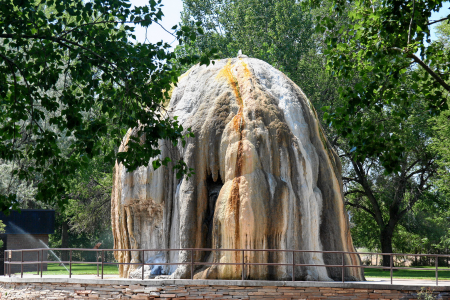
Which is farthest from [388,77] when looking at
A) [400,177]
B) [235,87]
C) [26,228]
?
[26,228]

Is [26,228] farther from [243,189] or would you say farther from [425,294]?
[425,294]

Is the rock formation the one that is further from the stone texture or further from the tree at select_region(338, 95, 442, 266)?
the tree at select_region(338, 95, 442, 266)

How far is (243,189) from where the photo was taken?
53.3 feet

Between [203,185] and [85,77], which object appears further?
[203,185]

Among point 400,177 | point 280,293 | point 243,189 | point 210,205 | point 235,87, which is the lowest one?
point 280,293

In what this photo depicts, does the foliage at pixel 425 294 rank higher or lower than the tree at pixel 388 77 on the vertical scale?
lower

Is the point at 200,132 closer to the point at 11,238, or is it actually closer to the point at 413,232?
the point at 11,238

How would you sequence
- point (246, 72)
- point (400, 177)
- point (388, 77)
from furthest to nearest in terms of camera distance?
1. point (400, 177)
2. point (246, 72)
3. point (388, 77)

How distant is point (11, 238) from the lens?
107 feet

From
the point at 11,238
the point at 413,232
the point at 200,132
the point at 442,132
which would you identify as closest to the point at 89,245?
the point at 11,238

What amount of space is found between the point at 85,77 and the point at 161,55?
1654 millimetres

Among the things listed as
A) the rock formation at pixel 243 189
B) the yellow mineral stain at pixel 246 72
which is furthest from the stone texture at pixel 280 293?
the yellow mineral stain at pixel 246 72

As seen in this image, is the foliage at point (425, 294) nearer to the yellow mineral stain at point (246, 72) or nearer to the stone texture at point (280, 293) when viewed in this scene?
the stone texture at point (280, 293)

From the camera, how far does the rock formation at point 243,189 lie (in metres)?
16.2
